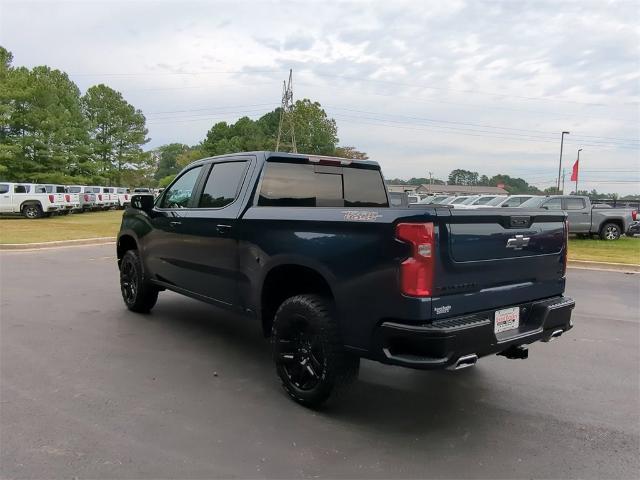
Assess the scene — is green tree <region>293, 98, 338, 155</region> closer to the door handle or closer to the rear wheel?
the rear wheel

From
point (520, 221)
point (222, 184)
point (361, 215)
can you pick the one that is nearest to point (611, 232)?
point (520, 221)

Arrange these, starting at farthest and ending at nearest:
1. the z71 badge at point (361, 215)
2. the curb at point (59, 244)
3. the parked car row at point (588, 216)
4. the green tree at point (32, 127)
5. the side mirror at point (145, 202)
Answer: the green tree at point (32, 127), the parked car row at point (588, 216), the curb at point (59, 244), the side mirror at point (145, 202), the z71 badge at point (361, 215)

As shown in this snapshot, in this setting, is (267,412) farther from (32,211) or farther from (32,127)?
(32,127)

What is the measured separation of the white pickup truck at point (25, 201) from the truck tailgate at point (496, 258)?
25.6 m

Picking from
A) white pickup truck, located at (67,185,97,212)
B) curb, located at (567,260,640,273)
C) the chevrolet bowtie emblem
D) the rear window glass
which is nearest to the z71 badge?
the chevrolet bowtie emblem

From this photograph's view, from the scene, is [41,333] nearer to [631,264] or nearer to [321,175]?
[321,175]

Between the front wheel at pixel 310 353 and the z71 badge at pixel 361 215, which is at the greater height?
the z71 badge at pixel 361 215

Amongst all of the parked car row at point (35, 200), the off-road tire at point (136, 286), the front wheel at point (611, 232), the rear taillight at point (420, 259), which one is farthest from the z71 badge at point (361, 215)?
the parked car row at point (35, 200)

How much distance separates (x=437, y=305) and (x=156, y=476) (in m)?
1.92

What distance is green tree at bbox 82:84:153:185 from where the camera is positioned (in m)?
49.2

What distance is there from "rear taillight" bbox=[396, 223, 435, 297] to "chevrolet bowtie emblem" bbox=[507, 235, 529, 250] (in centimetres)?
78

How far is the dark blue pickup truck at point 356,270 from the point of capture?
3164mm

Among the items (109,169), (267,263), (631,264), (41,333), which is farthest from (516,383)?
(109,169)

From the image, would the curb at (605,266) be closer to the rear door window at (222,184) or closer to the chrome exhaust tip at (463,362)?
the rear door window at (222,184)
